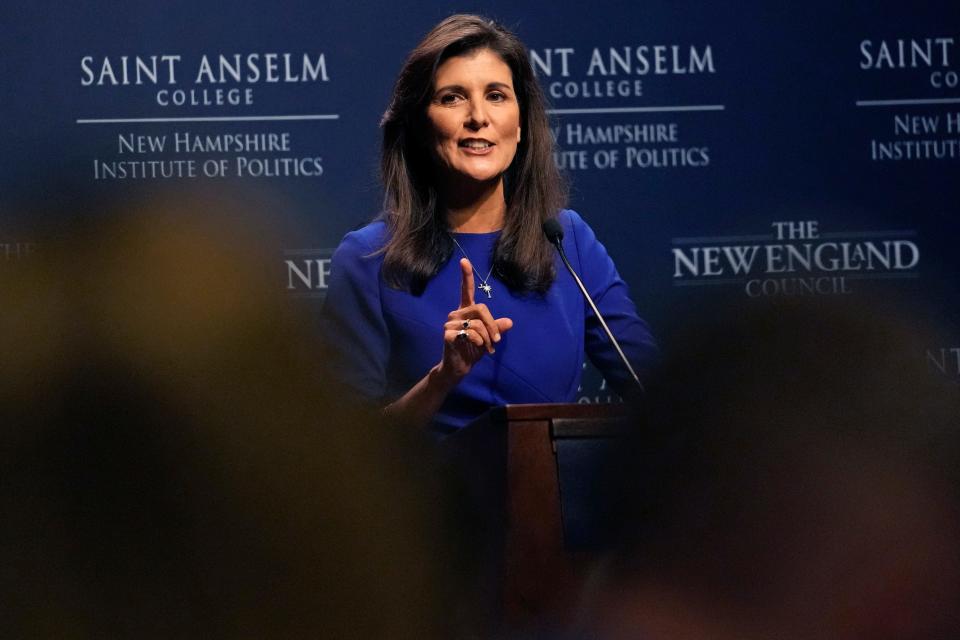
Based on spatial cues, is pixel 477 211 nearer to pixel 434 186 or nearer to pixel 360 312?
pixel 434 186

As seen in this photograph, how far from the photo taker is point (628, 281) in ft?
11.0

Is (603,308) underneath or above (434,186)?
underneath

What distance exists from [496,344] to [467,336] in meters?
0.43

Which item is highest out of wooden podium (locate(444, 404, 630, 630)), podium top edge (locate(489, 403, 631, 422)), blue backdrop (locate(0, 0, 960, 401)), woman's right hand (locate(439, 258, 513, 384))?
blue backdrop (locate(0, 0, 960, 401))

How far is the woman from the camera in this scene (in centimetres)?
217

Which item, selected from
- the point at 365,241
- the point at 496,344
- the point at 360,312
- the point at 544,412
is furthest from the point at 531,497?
the point at 365,241

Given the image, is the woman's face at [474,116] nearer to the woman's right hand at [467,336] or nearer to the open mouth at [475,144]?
the open mouth at [475,144]

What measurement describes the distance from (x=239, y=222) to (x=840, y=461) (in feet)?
1.12

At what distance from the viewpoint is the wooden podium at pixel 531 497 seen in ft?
3.92

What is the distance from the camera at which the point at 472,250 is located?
2.29 m

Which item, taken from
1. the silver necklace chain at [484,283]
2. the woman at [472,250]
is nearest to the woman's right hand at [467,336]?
the woman at [472,250]

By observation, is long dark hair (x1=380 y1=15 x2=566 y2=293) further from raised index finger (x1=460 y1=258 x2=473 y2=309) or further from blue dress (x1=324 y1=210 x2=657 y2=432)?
raised index finger (x1=460 y1=258 x2=473 y2=309)

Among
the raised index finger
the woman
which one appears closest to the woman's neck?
the woman

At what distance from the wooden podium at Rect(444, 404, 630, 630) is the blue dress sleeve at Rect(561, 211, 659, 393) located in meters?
0.80
